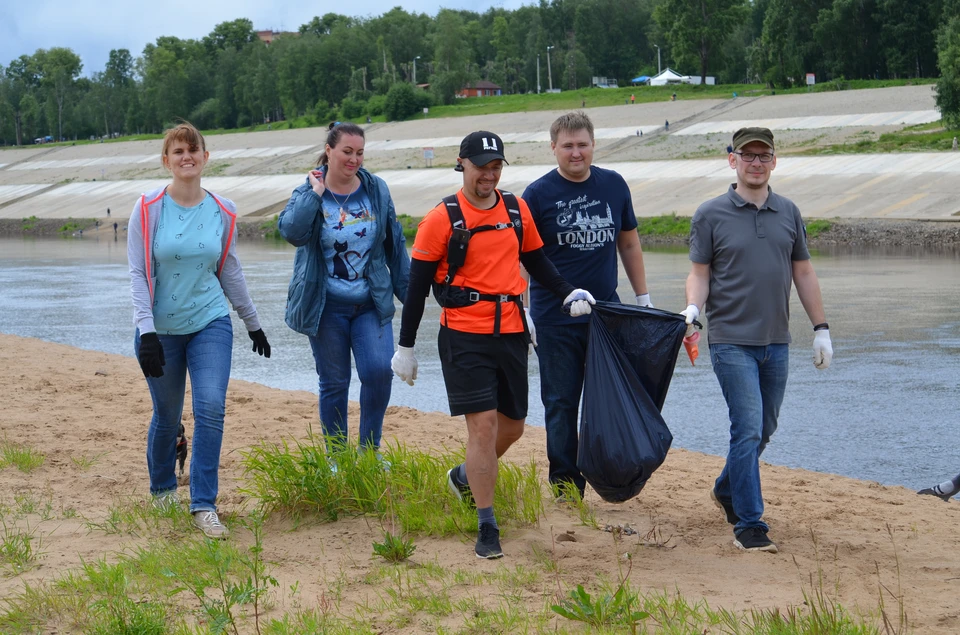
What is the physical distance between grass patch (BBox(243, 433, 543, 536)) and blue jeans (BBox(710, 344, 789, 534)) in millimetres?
934

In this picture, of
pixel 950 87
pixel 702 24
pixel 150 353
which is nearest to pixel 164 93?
pixel 702 24

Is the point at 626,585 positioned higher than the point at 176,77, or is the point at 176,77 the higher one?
the point at 176,77

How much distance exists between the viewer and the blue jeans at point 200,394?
5.19m

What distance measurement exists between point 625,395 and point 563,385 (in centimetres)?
71

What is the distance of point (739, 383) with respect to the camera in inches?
197

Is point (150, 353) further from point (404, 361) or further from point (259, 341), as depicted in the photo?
point (404, 361)

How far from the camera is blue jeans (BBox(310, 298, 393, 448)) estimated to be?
573 centimetres

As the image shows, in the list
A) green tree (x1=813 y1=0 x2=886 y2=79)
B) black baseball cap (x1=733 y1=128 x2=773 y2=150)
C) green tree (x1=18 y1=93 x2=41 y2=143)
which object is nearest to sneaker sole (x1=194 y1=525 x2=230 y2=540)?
black baseball cap (x1=733 y1=128 x2=773 y2=150)

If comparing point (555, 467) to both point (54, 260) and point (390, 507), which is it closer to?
point (390, 507)

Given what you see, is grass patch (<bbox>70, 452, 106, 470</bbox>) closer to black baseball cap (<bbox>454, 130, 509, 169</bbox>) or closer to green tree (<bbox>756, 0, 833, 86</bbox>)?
black baseball cap (<bbox>454, 130, 509, 169</bbox>)

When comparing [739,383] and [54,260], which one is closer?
[739,383]

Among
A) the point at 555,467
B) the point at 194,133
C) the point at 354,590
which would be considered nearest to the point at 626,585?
the point at 354,590

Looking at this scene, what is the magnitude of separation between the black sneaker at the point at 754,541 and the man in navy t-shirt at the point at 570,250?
3.29 ft

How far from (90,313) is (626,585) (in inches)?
587
